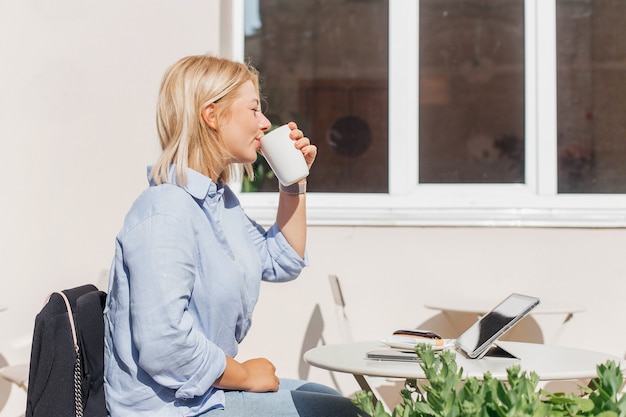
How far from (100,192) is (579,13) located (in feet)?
7.61

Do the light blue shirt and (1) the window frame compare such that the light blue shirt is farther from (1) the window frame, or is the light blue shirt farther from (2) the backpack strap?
(1) the window frame

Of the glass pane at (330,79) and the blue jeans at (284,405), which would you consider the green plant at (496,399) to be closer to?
the blue jeans at (284,405)

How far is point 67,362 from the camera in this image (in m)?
1.68

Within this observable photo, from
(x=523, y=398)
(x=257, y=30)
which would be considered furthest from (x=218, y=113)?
(x=257, y=30)

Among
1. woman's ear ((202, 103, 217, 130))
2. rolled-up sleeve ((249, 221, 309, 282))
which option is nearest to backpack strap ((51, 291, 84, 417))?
woman's ear ((202, 103, 217, 130))

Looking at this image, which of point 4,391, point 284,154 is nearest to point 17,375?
point 4,391

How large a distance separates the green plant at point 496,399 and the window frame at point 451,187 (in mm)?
2610

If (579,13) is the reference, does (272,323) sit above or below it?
below

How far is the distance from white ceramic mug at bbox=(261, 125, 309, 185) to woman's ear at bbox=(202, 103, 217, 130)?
0.48 feet

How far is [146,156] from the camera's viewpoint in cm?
370

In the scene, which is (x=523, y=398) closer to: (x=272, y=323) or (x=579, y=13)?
(x=272, y=323)

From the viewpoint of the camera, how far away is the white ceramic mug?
199cm

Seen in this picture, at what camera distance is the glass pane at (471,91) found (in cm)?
393

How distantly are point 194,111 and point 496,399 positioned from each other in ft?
3.51
